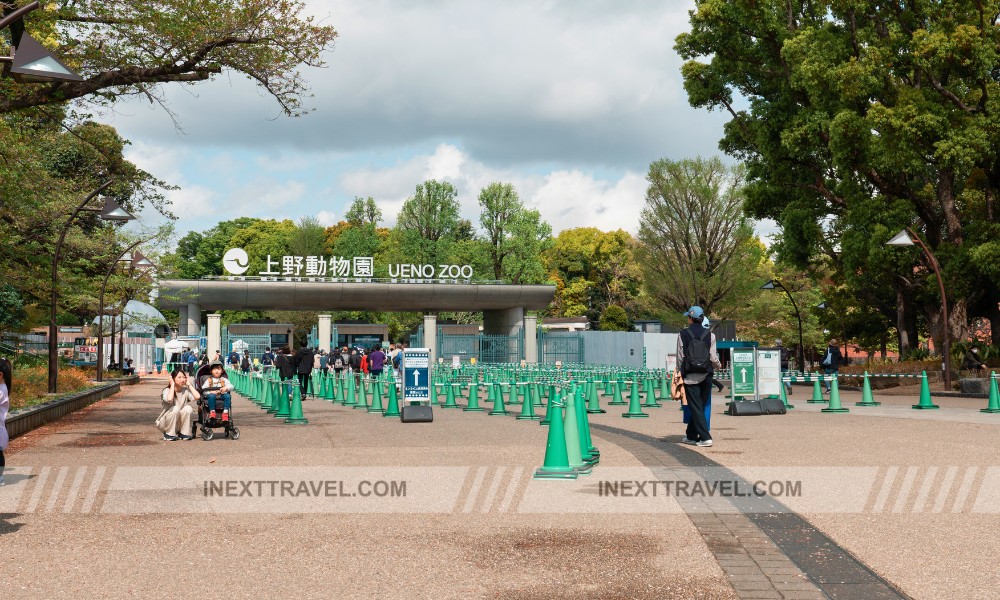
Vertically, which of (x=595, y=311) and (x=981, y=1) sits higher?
(x=981, y=1)

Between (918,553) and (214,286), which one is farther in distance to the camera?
(214,286)

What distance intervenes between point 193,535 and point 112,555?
2.52 feet

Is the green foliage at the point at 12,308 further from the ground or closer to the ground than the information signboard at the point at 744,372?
further from the ground

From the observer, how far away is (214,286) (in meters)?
60.8

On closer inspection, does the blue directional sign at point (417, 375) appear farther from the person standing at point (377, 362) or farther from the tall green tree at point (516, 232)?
the tall green tree at point (516, 232)

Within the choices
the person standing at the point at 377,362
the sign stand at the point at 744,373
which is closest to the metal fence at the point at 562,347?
the person standing at the point at 377,362

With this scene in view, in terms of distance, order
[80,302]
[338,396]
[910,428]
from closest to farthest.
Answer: [910,428] → [338,396] → [80,302]

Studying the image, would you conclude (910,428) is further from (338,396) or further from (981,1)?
(981,1)

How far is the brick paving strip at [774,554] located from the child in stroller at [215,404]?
8721mm

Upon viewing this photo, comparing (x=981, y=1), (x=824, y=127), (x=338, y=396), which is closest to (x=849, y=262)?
(x=824, y=127)

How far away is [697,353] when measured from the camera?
1348cm

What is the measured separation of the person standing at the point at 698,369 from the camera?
529 inches

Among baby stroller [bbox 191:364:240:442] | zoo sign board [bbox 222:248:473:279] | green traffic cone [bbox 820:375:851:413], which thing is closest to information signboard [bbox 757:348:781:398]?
green traffic cone [bbox 820:375:851:413]

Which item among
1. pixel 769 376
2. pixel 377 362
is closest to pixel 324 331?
pixel 377 362
